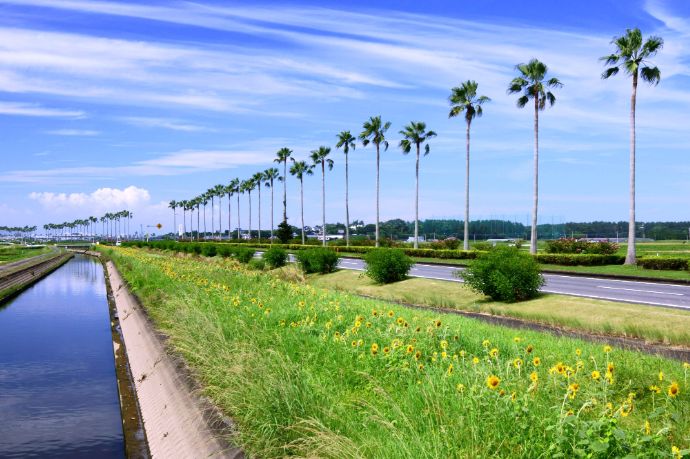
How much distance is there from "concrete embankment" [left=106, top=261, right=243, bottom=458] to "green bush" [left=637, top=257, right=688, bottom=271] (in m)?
23.6

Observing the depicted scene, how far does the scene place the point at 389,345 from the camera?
8.55 m

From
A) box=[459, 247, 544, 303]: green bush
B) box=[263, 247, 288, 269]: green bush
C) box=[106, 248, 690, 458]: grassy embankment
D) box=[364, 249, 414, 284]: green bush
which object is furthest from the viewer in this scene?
box=[263, 247, 288, 269]: green bush

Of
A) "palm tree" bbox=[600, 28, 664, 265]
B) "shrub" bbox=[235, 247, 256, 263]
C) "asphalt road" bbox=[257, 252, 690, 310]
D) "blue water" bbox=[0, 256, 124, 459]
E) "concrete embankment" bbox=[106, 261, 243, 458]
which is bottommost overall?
"blue water" bbox=[0, 256, 124, 459]

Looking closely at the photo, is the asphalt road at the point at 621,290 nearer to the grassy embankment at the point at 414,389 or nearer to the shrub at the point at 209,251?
the grassy embankment at the point at 414,389

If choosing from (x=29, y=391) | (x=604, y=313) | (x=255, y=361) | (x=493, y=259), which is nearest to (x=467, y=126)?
(x=493, y=259)

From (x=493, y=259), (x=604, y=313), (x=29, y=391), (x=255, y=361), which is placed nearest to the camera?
(x=255, y=361)

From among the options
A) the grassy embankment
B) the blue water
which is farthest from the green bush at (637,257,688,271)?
the blue water

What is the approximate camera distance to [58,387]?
14.8 m

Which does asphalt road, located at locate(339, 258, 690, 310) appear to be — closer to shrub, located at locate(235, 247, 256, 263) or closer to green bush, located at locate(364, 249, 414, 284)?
green bush, located at locate(364, 249, 414, 284)

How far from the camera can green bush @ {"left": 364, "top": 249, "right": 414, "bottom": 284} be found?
26391 mm

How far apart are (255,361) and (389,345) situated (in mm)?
2023

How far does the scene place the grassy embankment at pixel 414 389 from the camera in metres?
4.52

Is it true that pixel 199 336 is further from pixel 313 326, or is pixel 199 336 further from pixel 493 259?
pixel 493 259

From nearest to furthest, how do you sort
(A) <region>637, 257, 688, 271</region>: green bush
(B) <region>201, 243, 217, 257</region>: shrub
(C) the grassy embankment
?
(C) the grassy embankment → (A) <region>637, 257, 688, 271</region>: green bush → (B) <region>201, 243, 217, 257</region>: shrub
